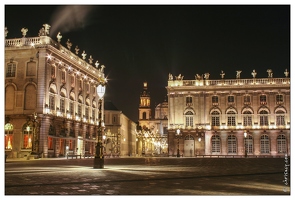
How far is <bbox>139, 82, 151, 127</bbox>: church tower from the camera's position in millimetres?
141750

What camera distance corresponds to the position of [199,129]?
65.7 m

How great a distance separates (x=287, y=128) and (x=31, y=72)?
40.8 meters

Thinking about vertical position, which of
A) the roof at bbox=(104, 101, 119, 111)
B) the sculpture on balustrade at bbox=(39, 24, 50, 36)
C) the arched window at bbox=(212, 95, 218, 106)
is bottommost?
the arched window at bbox=(212, 95, 218, 106)

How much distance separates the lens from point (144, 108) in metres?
144

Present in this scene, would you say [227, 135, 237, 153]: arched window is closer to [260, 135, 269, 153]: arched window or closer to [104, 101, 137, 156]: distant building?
[260, 135, 269, 153]: arched window

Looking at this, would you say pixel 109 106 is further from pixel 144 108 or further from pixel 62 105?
pixel 144 108

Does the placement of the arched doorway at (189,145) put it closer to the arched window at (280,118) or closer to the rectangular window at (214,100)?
the rectangular window at (214,100)

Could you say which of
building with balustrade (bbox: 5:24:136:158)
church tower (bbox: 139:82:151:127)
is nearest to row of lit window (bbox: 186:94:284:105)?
building with balustrade (bbox: 5:24:136:158)

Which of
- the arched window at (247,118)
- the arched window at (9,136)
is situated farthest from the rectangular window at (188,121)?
the arched window at (9,136)

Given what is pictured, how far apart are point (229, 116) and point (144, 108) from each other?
78.4 meters

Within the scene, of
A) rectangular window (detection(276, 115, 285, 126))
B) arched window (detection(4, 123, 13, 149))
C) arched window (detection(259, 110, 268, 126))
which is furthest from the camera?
arched window (detection(259, 110, 268, 126))

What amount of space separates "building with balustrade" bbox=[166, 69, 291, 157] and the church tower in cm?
7416

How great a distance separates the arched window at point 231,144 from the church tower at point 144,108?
76290 millimetres

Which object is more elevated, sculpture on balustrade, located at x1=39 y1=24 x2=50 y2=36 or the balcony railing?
sculpture on balustrade, located at x1=39 y1=24 x2=50 y2=36
